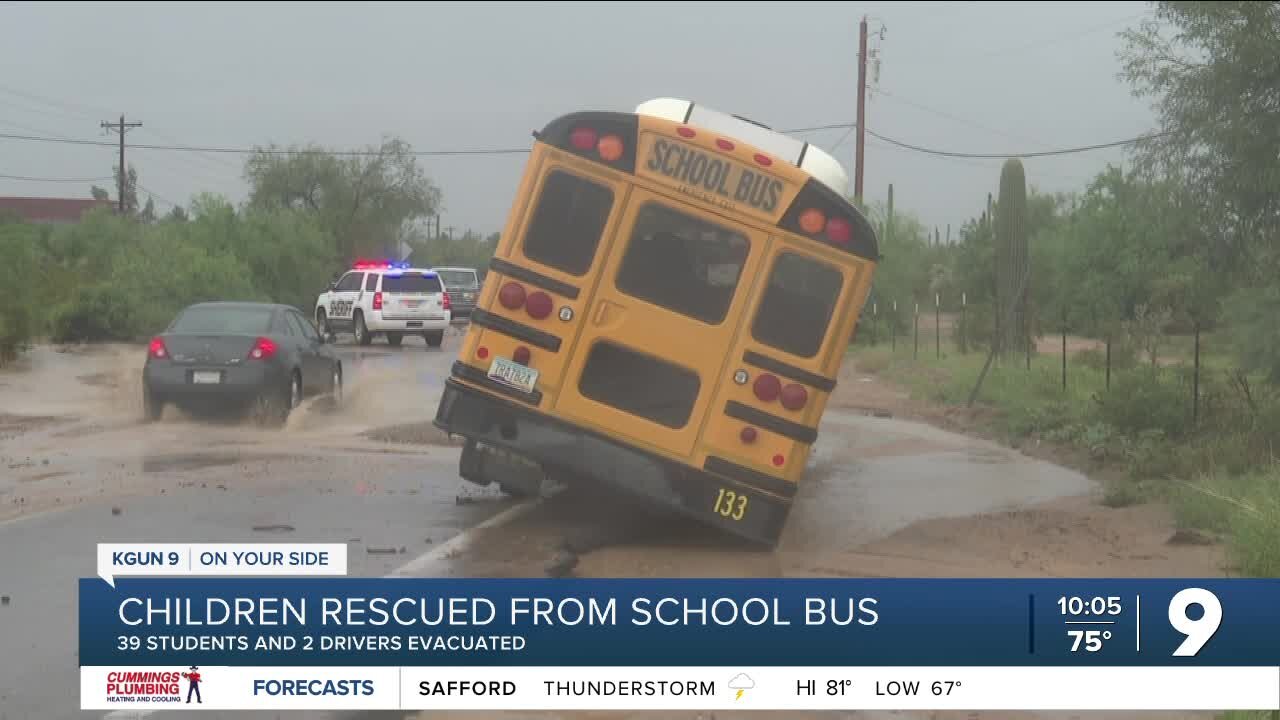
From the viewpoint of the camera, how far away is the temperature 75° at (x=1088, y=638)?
6914mm

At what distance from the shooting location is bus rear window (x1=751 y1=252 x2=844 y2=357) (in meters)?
10.3

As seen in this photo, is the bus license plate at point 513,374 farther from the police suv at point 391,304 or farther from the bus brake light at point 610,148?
the police suv at point 391,304

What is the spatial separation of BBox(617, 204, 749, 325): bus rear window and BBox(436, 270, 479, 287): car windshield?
39076 mm

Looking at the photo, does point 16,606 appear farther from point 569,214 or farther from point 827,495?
point 827,495

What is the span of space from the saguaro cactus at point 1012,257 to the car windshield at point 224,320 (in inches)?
591

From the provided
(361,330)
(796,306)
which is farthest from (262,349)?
(361,330)

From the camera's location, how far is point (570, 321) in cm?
1048

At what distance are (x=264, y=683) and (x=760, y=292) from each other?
15.5 ft

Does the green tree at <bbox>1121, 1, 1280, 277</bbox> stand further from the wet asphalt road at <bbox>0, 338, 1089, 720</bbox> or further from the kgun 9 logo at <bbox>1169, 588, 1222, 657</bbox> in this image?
the kgun 9 logo at <bbox>1169, 588, 1222, 657</bbox>

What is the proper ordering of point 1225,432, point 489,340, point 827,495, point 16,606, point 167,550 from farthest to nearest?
1. point 1225,432
2. point 827,495
3. point 489,340
4. point 167,550
5. point 16,606

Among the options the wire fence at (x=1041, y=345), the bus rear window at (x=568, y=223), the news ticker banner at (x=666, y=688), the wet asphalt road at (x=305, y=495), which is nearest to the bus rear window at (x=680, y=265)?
the bus rear window at (x=568, y=223)

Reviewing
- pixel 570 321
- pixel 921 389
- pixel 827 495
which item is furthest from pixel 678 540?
pixel 921 389

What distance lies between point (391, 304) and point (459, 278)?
11.4 m

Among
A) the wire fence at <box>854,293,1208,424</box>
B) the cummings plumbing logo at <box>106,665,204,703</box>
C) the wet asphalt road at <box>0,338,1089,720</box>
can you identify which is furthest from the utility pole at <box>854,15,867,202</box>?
the cummings plumbing logo at <box>106,665,204,703</box>
